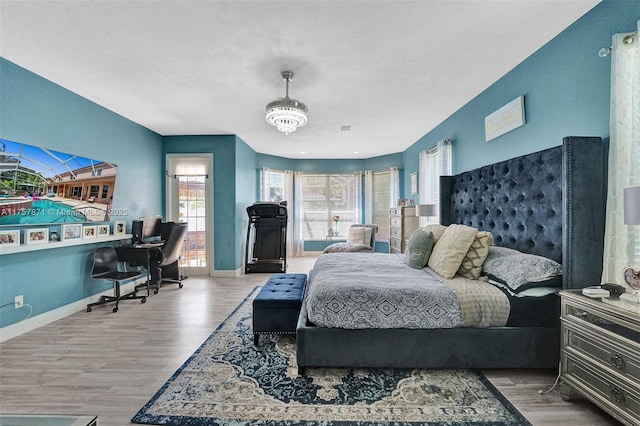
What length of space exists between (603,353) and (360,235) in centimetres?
472

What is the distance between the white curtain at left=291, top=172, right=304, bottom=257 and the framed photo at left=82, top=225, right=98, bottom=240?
436 cm

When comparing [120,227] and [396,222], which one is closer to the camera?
[120,227]

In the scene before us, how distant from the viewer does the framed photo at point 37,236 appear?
293cm

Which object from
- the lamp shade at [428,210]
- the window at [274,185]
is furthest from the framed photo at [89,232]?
the lamp shade at [428,210]

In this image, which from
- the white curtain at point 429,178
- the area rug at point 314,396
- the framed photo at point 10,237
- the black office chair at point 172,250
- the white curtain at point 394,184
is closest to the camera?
the area rug at point 314,396

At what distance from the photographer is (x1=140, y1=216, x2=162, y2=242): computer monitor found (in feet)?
14.9

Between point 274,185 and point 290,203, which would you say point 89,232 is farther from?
point 290,203

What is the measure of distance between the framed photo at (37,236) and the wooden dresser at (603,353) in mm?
4609

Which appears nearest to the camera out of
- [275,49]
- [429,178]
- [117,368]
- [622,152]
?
[622,152]

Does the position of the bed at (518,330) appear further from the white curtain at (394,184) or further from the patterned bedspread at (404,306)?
the white curtain at (394,184)

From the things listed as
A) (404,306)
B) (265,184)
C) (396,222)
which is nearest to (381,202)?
(396,222)

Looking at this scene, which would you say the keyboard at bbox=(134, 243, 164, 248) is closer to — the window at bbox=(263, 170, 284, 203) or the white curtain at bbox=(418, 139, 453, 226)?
the window at bbox=(263, 170, 284, 203)

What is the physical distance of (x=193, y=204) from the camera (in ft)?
18.2

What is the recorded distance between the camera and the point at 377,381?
6.82 feet
